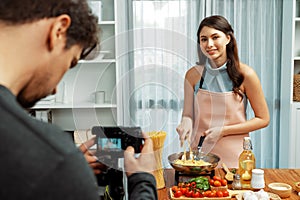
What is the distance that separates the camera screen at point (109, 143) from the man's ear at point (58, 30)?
598 mm

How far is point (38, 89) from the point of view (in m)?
0.72

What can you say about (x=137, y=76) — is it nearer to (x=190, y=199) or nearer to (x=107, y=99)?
(x=190, y=199)

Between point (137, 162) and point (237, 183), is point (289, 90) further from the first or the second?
point (137, 162)

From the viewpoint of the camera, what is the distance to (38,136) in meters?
0.59

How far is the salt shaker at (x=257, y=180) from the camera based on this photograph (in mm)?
1766

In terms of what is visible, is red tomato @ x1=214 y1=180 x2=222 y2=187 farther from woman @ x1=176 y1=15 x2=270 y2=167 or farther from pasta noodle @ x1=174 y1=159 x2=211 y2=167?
woman @ x1=176 y1=15 x2=270 y2=167

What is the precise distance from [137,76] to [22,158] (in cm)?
146

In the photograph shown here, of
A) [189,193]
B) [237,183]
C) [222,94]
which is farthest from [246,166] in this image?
[222,94]

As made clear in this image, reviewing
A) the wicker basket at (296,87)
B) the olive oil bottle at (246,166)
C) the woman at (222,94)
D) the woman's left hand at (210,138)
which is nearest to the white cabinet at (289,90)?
the wicker basket at (296,87)

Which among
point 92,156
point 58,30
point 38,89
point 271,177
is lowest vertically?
point 271,177

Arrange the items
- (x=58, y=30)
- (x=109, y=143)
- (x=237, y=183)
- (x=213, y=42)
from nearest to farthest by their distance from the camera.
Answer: (x=58, y=30)
(x=109, y=143)
(x=237, y=183)
(x=213, y=42)

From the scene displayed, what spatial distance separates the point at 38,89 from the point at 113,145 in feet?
1.85

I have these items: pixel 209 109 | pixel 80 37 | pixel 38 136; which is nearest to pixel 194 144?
pixel 209 109

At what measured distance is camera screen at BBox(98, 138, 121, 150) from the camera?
1.26m
